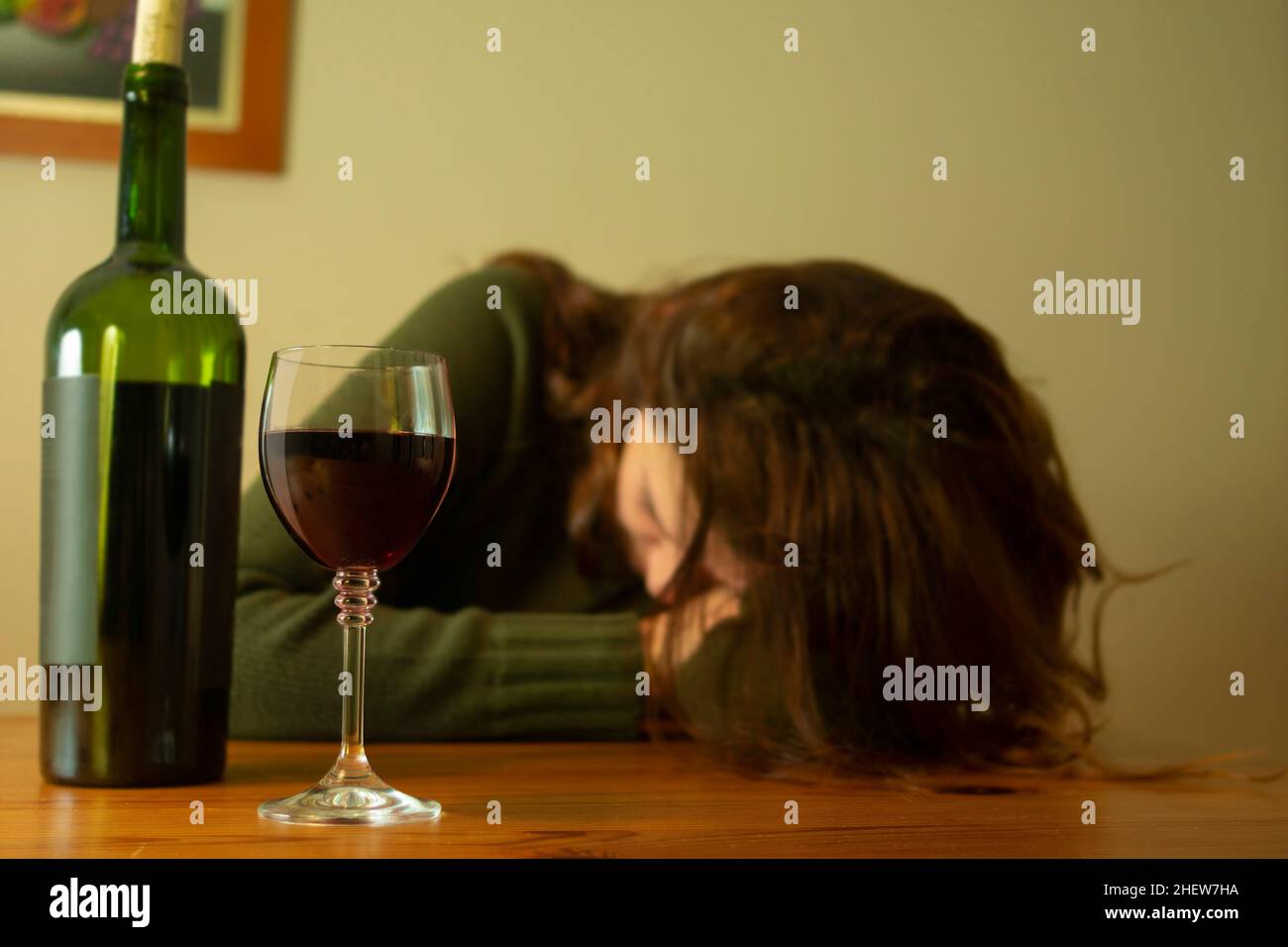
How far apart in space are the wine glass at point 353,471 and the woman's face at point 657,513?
19.7 inches

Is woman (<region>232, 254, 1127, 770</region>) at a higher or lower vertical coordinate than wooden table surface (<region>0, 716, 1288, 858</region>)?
higher

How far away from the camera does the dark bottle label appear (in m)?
0.64

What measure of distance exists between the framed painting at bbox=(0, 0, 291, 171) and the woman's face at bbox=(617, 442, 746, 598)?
0.64 metres

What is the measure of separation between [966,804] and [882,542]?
34 cm

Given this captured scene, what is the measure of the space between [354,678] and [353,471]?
0.10 metres

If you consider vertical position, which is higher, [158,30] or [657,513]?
[158,30]

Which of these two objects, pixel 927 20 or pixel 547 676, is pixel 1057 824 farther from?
pixel 927 20

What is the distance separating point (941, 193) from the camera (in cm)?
156

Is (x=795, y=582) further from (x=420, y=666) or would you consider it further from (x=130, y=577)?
(x=130, y=577)

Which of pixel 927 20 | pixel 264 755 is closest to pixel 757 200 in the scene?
pixel 927 20

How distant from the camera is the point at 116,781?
64 centimetres
